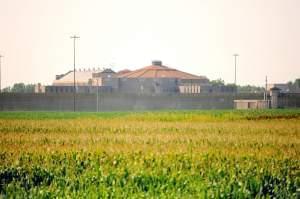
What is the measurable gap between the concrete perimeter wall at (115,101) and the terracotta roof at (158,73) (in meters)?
26.8

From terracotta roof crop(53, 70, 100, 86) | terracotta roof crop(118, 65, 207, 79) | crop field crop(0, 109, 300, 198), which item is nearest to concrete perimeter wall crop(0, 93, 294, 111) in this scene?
terracotta roof crop(118, 65, 207, 79)

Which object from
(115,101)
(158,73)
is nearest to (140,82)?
(158,73)

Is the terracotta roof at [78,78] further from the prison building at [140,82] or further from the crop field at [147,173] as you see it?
the crop field at [147,173]

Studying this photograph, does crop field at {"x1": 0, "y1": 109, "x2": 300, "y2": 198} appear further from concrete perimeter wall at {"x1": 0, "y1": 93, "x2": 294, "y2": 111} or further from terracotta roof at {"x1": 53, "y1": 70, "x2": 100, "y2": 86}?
terracotta roof at {"x1": 53, "y1": 70, "x2": 100, "y2": 86}

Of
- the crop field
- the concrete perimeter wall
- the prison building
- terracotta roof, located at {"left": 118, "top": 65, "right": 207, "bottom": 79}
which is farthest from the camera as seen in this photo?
terracotta roof, located at {"left": 118, "top": 65, "right": 207, "bottom": 79}

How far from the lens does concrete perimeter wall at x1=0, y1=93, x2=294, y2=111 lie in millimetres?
77000

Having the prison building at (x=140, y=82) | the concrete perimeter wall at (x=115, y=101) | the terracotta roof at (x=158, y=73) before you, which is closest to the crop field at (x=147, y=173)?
the concrete perimeter wall at (x=115, y=101)

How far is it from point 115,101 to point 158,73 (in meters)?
35.8

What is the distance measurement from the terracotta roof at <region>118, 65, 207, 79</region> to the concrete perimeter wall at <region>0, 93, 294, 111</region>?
26795 mm

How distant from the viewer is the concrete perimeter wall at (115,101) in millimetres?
77000

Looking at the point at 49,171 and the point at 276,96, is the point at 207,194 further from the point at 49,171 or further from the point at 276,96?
the point at 276,96

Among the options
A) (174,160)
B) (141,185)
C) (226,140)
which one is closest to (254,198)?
(141,185)

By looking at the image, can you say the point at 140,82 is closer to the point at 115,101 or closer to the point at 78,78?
the point at 78,78

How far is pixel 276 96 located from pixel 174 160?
70.2 meters
